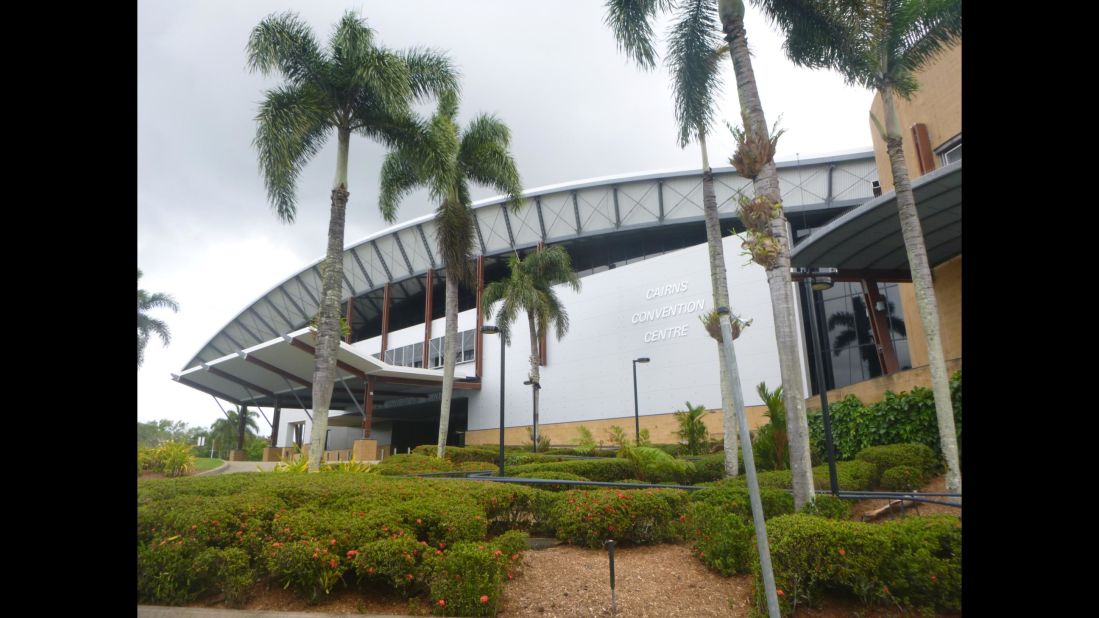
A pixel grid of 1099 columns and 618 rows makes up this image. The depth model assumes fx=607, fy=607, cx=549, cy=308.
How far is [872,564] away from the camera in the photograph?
215 inches

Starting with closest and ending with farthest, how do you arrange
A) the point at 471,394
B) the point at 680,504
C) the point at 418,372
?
the point at 680,504
the point at 418,372
the point at 471,394

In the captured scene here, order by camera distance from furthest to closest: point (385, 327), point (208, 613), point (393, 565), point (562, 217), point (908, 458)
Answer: point (385, 327)
point (562, 217)
point (908, 458)
point (393, 565)
point (208, 613)

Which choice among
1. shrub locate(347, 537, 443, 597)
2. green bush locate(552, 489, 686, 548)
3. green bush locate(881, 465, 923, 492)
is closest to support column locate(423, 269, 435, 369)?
green bush locate(881, 465, 923, 492)

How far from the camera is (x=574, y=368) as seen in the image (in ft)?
116

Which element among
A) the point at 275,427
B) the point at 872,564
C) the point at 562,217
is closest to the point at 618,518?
the point at 872,564

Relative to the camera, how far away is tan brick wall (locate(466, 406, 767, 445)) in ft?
91.5

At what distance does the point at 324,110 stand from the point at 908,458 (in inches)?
599

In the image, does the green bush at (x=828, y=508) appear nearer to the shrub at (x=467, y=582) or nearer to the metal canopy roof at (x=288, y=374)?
the shrub at (x=467, y=582)

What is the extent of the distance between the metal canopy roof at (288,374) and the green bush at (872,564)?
2122 centimetres

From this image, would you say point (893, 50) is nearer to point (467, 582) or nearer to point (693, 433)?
point (467, 582)
